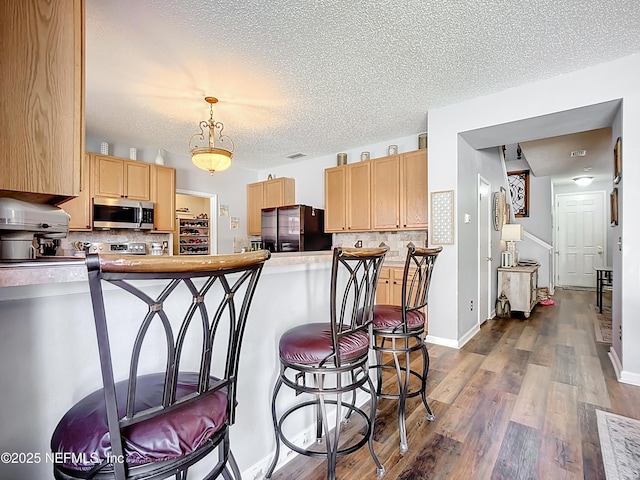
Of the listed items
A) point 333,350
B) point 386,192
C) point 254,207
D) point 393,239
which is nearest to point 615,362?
point 393,239

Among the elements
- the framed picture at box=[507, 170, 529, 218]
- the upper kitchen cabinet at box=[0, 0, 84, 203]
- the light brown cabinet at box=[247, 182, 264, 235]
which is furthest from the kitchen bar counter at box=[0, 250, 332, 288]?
the framed picture at box=[507, 170, 529, 218]

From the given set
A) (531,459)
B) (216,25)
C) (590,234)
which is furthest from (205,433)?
(590,234)

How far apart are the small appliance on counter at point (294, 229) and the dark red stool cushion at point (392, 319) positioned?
301 centimetres

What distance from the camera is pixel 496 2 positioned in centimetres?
188

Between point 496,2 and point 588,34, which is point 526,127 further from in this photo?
point 496,2

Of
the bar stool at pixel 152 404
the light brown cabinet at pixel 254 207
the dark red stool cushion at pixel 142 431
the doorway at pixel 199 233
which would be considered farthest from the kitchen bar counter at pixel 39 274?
the light brown cabinet at pixel 254 207

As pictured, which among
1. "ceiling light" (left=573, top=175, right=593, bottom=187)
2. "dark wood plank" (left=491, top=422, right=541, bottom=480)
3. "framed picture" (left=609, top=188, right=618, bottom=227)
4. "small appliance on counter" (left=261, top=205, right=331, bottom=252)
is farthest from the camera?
"ceiling light" (left=573, top=175, right=593, bottom=187)

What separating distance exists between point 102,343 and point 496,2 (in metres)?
2.60

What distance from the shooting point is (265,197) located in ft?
19.4

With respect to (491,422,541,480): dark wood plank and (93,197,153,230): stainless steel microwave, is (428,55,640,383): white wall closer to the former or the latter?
(491,422,541,480): dark wood plank

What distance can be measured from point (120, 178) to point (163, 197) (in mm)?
586

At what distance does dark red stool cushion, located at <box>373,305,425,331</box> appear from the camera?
1.71 meters

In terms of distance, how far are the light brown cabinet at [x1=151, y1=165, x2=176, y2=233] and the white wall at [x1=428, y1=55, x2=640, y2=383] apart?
3.69 m

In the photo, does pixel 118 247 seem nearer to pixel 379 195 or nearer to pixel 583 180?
pixel 379 195
